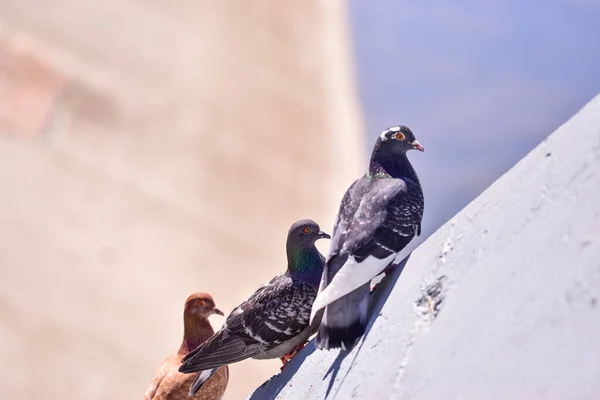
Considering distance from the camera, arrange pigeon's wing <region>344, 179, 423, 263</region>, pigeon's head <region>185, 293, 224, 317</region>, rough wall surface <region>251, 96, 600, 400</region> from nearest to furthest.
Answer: rough wall surface <region>251, 96, 600, 400</region> → pigeon's wing <region>344, 179, 423, 263</region> → pigeon's head <region>185, 293, 224, 317</region>

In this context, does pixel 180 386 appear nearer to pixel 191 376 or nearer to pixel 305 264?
pixel 191 376

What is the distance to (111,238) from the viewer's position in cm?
1086

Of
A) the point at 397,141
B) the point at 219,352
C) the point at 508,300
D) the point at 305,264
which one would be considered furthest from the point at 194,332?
the point at 508,300

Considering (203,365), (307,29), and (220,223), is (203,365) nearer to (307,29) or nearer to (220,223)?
(220,223)

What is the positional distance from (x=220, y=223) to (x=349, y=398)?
9.04 metres

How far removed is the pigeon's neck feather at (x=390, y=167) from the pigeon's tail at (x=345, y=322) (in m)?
0.94

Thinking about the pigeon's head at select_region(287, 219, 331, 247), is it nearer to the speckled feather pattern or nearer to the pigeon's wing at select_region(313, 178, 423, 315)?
the pigeon's wing at select_region(313, 178, 423, 315)

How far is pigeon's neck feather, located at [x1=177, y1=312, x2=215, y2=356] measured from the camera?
533 centimetres

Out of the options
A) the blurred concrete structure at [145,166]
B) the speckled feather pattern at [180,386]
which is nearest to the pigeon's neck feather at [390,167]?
the speckled feather pattern at [180,386]

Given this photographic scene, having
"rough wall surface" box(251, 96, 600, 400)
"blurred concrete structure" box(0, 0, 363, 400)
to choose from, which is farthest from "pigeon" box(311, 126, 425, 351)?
"blurred concrete structure" box(0, 0, 363, 400)

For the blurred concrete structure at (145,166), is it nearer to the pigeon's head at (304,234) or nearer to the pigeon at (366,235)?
the pigeon's head at (304,234)

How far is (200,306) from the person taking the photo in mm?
5453

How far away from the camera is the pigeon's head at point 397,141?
3633 millimetres

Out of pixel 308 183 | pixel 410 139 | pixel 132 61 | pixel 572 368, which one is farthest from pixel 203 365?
pixel 132 61
